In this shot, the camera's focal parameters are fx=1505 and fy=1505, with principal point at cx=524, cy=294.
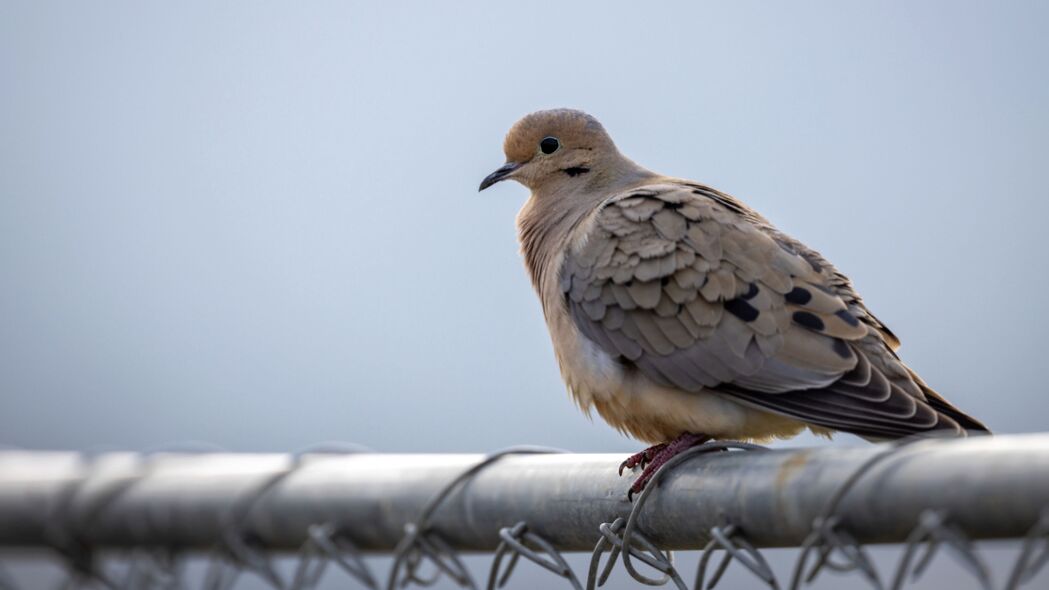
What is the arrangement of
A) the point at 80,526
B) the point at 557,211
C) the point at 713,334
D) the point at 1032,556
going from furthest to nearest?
the point at 557,211
the point at 713,334
the point at 80,526
the point at 1032,556

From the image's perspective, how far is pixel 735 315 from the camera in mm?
3424

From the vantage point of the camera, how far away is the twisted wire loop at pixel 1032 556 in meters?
1.71

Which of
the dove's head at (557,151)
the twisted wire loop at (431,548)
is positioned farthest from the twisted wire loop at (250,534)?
the dove's head at (557,151)

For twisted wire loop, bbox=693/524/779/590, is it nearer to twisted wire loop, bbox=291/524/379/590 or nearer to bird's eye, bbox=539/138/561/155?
twisted wire loop, bbox=291/524/379/590

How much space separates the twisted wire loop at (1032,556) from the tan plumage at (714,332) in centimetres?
125

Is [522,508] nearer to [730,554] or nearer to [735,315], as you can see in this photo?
[730,554]

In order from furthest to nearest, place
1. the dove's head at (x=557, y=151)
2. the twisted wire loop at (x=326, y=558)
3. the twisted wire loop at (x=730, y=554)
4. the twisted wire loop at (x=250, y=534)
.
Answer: the dove's head at (x=557, y=151) < the twisted wire loop at (x=250, y=534) < the twisted wire loop at (x=326, y=558) < the twisted wire loop at (x=730, y=554)

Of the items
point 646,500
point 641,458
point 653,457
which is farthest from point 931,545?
point 653,457

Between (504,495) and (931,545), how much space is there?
0.88 m

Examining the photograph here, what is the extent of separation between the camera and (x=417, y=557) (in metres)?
2.76

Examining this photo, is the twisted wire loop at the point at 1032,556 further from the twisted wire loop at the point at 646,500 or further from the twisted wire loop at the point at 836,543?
the twisted wire loop at the point at 646,500

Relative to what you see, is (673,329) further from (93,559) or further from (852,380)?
(93,559)

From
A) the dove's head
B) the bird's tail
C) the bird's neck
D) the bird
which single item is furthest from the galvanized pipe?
the dove's head

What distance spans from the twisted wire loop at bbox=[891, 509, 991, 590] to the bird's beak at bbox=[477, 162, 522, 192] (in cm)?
316
